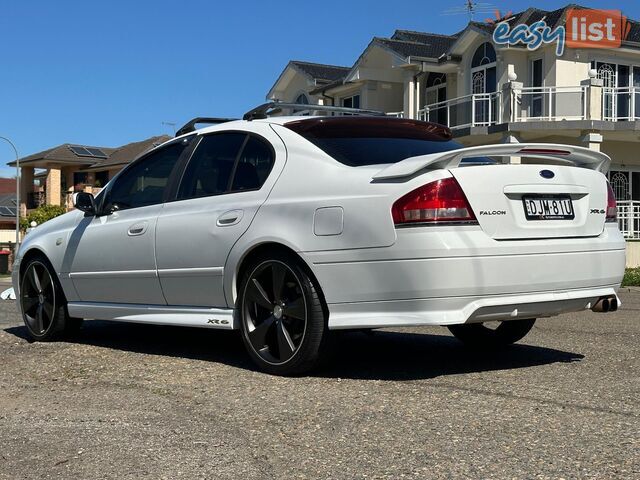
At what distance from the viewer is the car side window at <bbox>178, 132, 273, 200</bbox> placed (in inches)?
209

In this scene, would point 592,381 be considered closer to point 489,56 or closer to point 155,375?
point 155,375

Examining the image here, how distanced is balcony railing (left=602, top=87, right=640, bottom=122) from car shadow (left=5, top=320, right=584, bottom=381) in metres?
21.2

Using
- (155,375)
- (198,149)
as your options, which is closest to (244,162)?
(198,149)

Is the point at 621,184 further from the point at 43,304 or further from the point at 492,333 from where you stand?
the point at 43,304

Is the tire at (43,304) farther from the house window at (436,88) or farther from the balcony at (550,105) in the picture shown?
the house window at (436,88)

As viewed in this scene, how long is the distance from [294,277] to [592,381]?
68.8 inches

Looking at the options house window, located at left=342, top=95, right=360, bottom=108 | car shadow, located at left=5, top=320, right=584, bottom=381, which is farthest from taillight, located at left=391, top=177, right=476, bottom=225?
house window, located at left=342, top=95, right=360, bottom=108

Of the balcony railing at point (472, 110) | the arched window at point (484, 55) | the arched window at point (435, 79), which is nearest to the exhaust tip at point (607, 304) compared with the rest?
the balcony railing at point (472, 110)

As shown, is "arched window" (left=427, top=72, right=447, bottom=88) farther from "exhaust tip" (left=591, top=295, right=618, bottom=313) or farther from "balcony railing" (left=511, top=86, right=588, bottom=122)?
"exhaust tip" (left=591, top=295, right=618, bottom=313)

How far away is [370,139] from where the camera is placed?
5199mm

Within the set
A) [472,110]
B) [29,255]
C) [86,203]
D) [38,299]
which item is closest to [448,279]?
[86,203]

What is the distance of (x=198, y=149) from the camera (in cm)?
581

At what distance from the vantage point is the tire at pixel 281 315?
185 inches

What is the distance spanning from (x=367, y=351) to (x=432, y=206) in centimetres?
183
